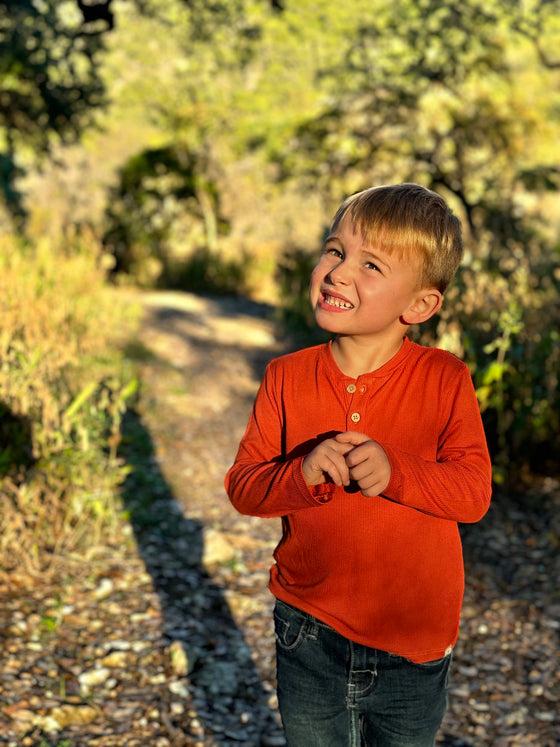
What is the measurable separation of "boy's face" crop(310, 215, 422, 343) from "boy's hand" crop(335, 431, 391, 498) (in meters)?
0.23

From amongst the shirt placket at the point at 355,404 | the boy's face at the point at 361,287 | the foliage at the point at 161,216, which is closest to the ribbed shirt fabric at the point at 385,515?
the shirt placket at the point at 355,404

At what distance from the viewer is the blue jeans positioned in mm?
1477

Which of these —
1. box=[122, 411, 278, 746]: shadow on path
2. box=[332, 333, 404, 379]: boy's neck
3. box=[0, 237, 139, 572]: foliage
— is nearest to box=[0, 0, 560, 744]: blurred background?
box=[0, 237, 139, 572]: foliage

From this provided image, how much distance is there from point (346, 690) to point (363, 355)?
62cm

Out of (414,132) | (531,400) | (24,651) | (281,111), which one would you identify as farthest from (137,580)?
(281,111)

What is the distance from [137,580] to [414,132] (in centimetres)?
1032

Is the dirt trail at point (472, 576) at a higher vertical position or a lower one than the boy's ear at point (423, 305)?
lower

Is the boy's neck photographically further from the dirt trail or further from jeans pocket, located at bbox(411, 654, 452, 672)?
the dirt trail

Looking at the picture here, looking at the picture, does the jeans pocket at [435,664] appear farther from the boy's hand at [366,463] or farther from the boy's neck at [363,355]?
the boy's neck at [363,355]

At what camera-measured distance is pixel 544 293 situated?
15.9 ft

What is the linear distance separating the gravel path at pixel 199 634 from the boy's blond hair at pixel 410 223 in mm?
1970

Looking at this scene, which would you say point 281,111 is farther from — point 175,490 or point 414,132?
point 175,490

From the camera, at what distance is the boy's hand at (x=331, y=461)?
122cm

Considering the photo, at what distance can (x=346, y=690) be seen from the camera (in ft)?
4.89
